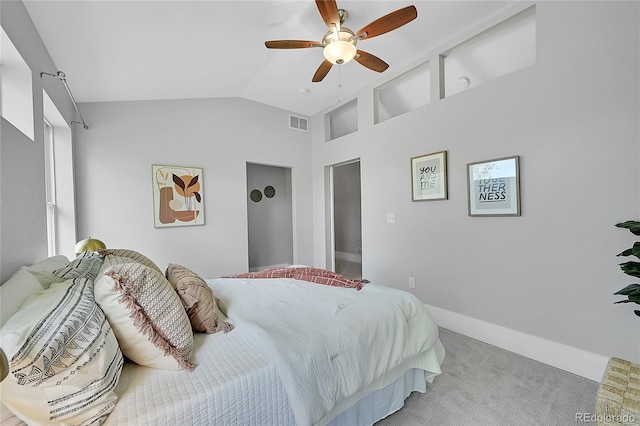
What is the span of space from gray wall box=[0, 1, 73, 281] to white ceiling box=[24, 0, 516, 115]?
192 mm

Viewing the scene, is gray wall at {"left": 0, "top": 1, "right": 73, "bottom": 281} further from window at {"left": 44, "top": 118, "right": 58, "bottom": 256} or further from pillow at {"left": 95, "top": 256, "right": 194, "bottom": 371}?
window at {"left": 44, "top": 118, "right": 58, "bottom": 256}

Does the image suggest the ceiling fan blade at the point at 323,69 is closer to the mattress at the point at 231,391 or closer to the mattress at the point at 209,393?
the mattress at the point at 231,391

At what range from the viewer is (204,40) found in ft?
7.66

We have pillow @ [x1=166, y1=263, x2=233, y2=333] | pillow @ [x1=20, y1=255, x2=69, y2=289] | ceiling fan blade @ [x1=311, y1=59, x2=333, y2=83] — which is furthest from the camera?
Answer: ceiling fan blade @ [x1=311, y1=59, x2=333, y2=83]

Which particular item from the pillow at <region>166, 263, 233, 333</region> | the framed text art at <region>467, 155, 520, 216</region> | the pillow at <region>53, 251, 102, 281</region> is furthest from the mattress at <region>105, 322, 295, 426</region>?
the framed text art at <region>467, 155, 520, 216</region>

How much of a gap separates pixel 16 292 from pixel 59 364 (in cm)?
46

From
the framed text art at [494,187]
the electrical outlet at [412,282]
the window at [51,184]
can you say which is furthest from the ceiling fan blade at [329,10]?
the window at [51,184]

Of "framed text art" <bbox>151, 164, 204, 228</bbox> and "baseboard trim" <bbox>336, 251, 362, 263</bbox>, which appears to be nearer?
"framed text art" <bbox>151, 164, 204, 228</bbox>

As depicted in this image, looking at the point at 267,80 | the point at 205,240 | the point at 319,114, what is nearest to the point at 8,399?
the point at 205,240

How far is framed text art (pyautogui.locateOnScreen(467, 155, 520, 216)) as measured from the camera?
227cm

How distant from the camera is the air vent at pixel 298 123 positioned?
14.8 ft

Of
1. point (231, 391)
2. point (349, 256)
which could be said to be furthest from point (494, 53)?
point (349, 256)

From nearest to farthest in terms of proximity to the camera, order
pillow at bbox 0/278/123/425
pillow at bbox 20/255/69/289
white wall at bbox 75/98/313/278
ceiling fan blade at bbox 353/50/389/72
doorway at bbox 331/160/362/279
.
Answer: pillow at bbox 0/278/123/425
pillow at bbox 20/255/69/289
ceiling fan blade at bbox 353/50/389/72
white wall at bbox 75/98/313/278
doorway at bbox 331/160/362/279

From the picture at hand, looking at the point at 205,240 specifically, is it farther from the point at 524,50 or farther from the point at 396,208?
the point at 524,50
